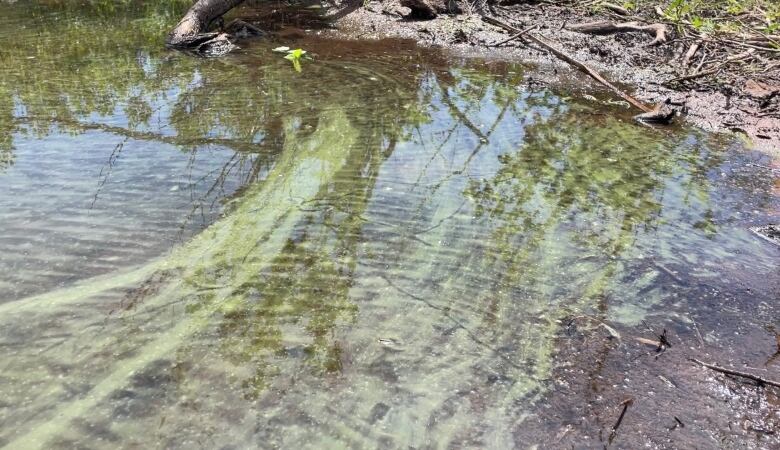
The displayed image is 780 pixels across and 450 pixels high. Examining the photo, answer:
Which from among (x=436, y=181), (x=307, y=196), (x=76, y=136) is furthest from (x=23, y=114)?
(x=436, y=181)

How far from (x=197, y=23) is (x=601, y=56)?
206 inches

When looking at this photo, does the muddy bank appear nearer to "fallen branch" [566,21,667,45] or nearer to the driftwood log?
"fallen branch" [566,21,667,45]

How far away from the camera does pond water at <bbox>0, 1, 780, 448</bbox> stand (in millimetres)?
2002

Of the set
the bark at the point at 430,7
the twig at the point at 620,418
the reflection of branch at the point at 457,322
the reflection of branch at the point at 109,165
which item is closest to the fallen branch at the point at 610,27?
the bark at the point at 430,7

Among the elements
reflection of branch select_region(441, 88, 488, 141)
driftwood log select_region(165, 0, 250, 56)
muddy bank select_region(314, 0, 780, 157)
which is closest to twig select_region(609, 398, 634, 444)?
reflection of branch select_region(441, 88, 488, 141)

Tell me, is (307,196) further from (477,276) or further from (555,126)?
(555,126)

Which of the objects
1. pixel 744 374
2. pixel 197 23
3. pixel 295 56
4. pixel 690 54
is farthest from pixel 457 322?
pixel 197 23

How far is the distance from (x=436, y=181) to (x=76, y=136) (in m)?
2.69

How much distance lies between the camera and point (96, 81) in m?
5.39

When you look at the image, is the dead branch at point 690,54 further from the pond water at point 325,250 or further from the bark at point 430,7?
the bark at point 430,7

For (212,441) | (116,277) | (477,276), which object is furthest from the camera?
(477,276)

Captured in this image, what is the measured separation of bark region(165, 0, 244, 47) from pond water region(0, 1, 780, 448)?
1.75 m

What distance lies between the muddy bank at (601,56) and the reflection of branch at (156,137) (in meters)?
3.65

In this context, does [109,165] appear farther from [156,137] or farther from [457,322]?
[457,322]
